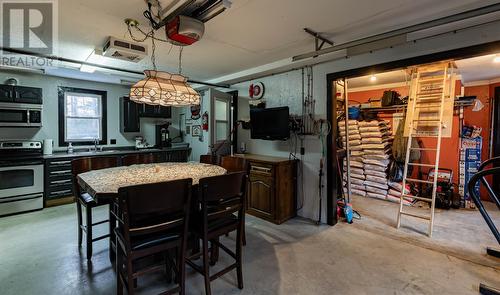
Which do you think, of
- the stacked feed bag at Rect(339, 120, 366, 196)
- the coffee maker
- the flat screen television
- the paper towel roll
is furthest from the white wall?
the stacked feed bag at Rect(339, 120, 366, 196)

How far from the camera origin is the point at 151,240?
1762 mm

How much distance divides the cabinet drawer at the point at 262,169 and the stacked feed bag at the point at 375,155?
2660 millimetres

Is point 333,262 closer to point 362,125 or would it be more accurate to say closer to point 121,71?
point 362,125

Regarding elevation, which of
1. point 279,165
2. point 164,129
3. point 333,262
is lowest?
point 333,262

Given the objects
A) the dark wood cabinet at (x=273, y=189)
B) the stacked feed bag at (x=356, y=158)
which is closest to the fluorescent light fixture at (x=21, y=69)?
the dark wood cabinet at (x=273, y=189)

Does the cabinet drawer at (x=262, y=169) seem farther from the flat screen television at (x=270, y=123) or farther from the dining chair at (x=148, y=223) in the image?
the dining chair at (x=148, y=223)

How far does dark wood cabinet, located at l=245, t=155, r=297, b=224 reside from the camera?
12.1 ft

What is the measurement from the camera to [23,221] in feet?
12.1

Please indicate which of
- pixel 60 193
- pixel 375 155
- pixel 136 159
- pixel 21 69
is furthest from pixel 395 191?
pixel 21 69

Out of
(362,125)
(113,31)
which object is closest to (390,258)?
(362,125)

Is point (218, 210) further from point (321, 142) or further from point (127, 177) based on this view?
point (321, 142)

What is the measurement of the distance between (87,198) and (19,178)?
242cm

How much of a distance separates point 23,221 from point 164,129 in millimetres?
3112

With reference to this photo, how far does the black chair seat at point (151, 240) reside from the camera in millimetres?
1714
